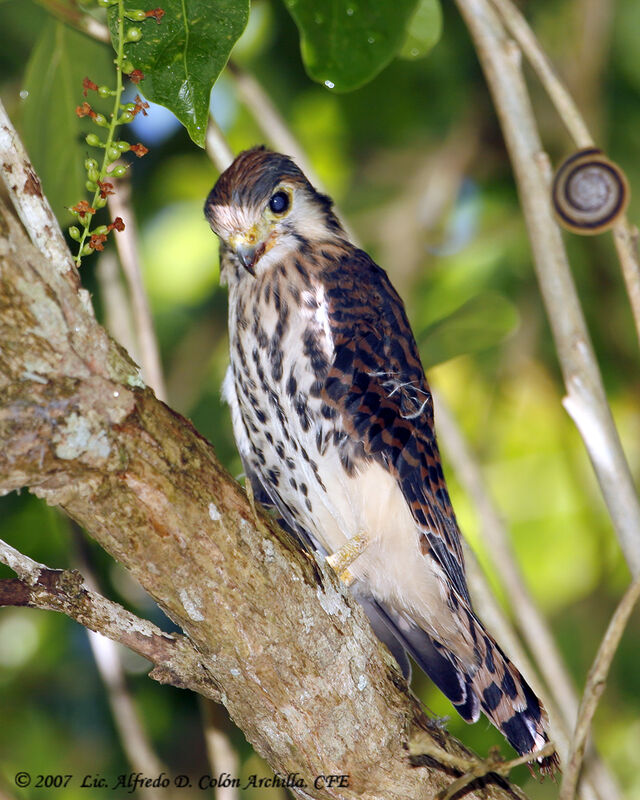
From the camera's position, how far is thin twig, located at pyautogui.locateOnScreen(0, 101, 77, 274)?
64.8 inches

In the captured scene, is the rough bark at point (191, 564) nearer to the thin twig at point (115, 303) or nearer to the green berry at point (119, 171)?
the green berry at point (119, 171)

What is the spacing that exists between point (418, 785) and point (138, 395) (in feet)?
3.62

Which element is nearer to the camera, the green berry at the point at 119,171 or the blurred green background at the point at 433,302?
the green berry at the point at 119,171

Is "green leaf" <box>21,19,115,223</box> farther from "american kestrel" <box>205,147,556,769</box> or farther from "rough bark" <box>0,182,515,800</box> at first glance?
"rough bark" <box>0,182,515,800</box>

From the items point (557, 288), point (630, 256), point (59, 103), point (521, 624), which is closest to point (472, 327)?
point (557, 288)

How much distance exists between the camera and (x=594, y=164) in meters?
2.56

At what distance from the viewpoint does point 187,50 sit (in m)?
1.93

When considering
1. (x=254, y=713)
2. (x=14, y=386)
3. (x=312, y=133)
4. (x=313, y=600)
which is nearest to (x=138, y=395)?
(x=14, y=386)

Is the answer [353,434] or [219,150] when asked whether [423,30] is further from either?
[353,434]

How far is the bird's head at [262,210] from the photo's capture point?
2.86m

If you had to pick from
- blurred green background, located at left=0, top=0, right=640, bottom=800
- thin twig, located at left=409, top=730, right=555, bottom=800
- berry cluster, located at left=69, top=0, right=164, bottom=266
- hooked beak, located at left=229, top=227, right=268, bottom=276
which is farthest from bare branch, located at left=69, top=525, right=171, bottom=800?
berry cluster, located at left=69, top=0, right=164, bottom=266

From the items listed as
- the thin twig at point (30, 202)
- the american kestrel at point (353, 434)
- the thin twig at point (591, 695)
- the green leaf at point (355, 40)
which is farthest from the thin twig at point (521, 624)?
the thin twig at point (30, 202)

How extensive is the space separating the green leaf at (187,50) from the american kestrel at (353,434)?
888 mm

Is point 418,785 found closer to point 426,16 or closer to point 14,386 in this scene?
point 14,386
